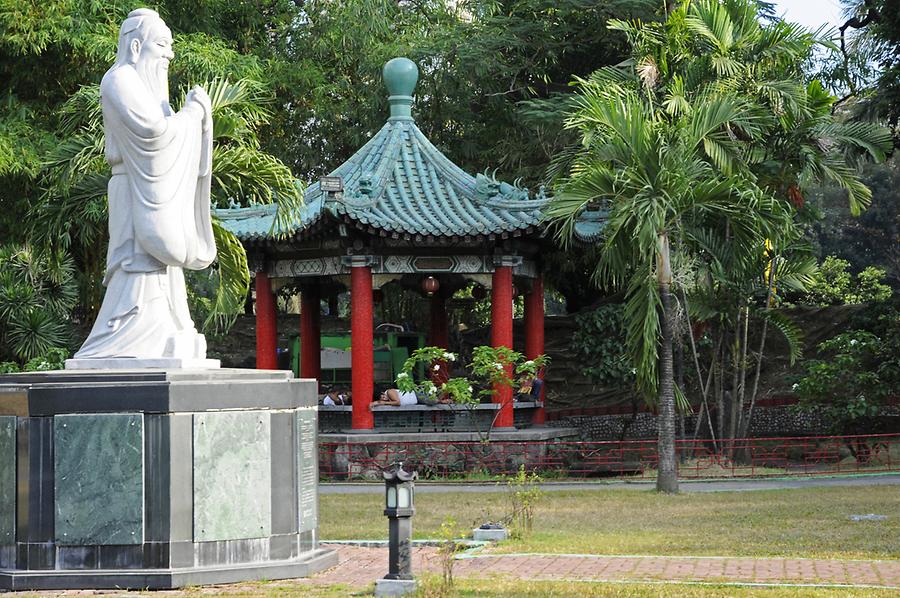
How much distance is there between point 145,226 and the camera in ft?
34.8

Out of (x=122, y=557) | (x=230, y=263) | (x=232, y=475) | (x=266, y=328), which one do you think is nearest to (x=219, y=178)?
(x=230, y=263)

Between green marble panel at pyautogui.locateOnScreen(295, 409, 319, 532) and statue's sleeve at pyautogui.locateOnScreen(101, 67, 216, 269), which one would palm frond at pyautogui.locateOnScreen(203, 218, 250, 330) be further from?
green marble panel at pyautogui.locateOnScreen(295, 409, 319, 532)

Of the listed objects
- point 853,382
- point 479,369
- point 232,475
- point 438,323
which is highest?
point 438,323

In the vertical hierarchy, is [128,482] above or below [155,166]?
A: below

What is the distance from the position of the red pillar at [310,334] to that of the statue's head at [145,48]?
43.8 feet

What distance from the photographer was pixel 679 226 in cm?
1753

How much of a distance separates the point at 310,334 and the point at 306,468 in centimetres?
1351

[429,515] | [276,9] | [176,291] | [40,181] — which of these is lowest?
[429,515]

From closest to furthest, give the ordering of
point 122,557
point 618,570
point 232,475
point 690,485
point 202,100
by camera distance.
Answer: point 122,557
point 232,475
point 618,570
point 202,100
point 690,485

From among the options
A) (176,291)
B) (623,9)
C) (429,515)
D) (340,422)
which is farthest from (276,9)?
(176,291)

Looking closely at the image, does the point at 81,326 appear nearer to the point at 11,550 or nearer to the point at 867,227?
the point at 11,550

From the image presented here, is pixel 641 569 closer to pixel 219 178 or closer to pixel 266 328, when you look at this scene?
pixel 219 178

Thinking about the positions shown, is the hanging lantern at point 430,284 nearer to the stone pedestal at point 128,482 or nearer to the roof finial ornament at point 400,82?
the roof finial ornament at point 400,82

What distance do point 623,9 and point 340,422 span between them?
9.95 meters
